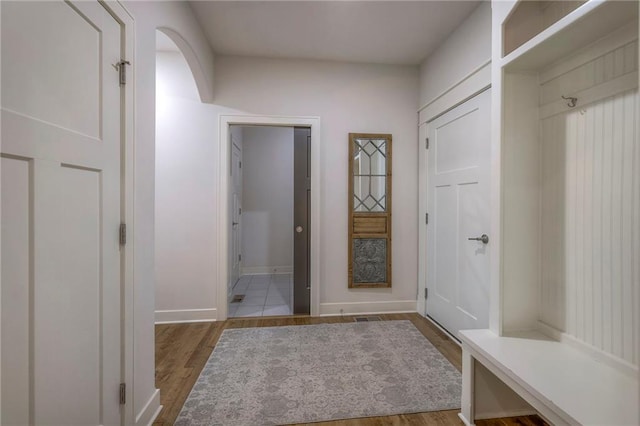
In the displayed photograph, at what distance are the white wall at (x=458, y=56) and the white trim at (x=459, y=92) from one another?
4 centimetres

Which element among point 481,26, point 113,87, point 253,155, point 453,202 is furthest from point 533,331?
point 253,155

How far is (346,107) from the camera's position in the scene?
9.98 ft

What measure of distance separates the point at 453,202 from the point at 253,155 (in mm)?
3484

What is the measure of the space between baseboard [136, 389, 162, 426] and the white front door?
2.28 m

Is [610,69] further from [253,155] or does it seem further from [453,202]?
[253,155]

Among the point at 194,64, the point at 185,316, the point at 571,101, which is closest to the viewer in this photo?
the point at 571,101

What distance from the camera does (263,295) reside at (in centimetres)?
375

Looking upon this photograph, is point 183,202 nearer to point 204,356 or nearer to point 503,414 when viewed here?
point 204,356

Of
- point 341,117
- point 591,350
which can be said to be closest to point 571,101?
point 591,350

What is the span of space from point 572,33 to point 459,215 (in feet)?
4.92

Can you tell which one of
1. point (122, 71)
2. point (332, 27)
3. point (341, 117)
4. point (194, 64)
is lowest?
point (122, 71)

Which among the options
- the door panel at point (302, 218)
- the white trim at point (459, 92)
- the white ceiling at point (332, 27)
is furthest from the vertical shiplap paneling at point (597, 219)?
the door panel at point (302, 218)

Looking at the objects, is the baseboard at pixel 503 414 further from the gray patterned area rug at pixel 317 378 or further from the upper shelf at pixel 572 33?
the upper shelf at pixel 572 33

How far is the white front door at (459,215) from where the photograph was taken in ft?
7.08
